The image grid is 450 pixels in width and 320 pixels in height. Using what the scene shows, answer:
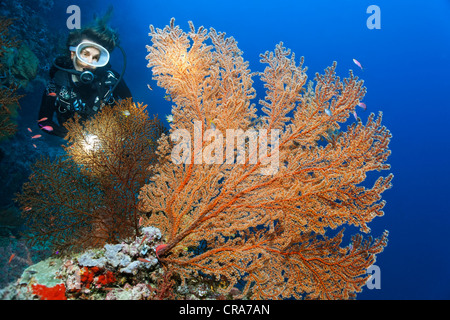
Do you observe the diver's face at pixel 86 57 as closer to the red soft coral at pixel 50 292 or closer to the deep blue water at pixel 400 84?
the red soft coral at pixel 50 292

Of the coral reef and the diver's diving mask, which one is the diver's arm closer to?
the diver's diving mask

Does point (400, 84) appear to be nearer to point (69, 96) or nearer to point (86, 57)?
point (86, 57)

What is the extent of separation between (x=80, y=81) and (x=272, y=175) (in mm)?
6380

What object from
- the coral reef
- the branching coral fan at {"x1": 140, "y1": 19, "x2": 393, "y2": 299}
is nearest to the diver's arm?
the coral reef

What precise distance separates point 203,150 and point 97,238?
210 centimetres

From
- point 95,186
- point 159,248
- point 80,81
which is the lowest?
point 159,248

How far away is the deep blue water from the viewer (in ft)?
74.4

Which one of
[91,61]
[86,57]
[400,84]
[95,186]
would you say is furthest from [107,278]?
[400,84]

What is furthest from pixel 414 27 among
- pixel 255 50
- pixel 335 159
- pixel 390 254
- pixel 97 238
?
pixel 97 238

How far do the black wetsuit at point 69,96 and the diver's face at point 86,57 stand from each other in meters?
0.20

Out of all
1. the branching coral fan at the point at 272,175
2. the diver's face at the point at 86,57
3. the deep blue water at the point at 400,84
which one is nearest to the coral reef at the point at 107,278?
the branching coral fan at the point at 272,175

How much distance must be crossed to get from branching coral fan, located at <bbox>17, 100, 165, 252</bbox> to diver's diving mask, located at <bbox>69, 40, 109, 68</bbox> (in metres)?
3.02

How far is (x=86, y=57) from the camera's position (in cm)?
600

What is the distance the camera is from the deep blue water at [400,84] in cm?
2267
